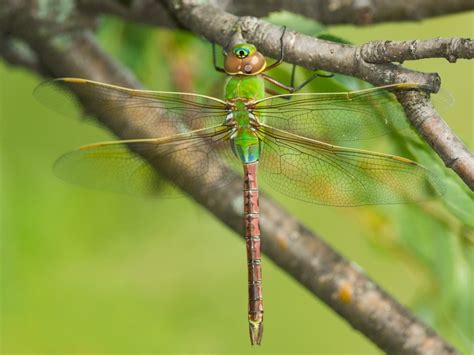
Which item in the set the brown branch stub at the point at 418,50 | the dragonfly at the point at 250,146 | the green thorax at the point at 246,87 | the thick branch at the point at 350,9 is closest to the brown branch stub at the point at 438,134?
the brown branch stub at the point at 418,50

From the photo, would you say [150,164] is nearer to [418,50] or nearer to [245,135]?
[245,135]

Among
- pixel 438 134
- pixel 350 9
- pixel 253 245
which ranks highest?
pixel 350 9

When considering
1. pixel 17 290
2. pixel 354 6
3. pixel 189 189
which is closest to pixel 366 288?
pixel 189 189

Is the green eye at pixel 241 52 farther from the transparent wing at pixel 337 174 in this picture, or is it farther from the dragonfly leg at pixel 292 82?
the transparent wing at pixel 337 174

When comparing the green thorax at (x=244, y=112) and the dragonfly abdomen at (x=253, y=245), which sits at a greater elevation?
the green thorax at (x=244, y=112)

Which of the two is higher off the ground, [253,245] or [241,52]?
[241,52]

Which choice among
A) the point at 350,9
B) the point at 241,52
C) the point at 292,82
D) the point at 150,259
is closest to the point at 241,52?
the point at 241,52
